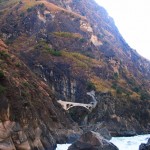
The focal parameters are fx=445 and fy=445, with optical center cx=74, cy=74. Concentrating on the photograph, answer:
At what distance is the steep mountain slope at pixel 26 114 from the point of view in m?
84.4

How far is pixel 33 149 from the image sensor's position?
8712cm

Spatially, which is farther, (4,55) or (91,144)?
(4,55)

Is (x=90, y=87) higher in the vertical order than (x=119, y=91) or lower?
higher

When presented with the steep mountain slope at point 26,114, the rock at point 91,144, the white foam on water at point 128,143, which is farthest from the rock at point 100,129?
the rock at point 91,144

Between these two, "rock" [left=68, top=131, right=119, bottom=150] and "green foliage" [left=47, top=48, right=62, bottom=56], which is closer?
"rock" [left=68, top=131, right=119, bottom=150]

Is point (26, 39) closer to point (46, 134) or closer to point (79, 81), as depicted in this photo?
point (79, 81)

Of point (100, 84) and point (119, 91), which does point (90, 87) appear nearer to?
point (100, 84)

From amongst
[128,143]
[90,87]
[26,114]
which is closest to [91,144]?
[26,114]

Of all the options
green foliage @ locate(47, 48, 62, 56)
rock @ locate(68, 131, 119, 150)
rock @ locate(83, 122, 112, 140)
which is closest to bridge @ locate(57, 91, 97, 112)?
rock @ locate(83, 122, 112, 140)

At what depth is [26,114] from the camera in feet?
311

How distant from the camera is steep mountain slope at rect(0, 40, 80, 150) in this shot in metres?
84.4

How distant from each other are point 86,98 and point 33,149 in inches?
3302

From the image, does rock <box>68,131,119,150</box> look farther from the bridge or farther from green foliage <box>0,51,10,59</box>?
the bridge

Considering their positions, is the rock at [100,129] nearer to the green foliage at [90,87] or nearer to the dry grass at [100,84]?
the green foliage at [90,87]
